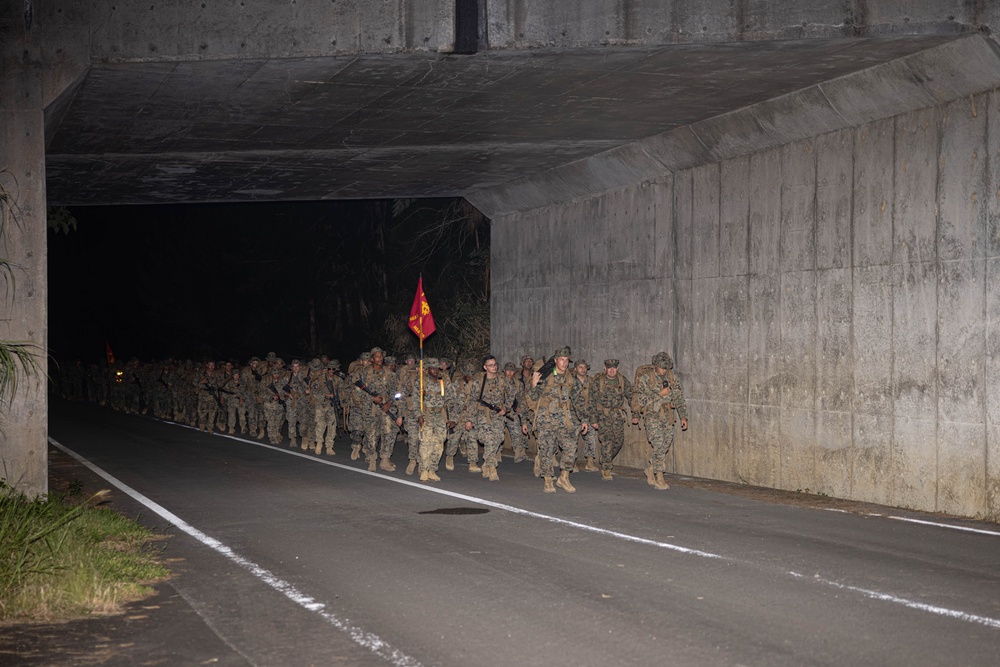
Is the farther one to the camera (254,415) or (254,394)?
(254,415)

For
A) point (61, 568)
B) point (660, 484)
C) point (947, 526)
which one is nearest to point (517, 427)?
point (660, 484)

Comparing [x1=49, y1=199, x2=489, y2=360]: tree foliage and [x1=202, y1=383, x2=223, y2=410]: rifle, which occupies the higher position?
[x1=49, y1=199, x2=489, y2=360]: tree foliage

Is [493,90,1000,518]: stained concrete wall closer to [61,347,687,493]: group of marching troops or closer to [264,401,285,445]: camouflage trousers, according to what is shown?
[61,347,687,493]: group of marching troops

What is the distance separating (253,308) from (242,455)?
31650mm

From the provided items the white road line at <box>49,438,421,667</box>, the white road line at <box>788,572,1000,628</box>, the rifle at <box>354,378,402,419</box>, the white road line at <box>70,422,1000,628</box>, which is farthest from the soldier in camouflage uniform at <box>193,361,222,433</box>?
the white road line at <box>788,572,1000,628</box>

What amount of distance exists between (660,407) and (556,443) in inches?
61.0

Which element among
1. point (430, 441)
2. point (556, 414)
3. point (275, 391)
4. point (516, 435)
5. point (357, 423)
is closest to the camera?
point (556, 414)

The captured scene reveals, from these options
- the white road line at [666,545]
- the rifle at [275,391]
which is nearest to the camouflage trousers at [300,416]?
the rifle at [275,391]

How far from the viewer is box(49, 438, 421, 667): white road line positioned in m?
6.50

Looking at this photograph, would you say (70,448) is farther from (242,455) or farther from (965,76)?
(965,76)

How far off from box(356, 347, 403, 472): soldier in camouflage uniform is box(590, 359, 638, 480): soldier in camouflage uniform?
3.24 metres

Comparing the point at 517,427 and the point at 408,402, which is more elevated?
the point at 408,402

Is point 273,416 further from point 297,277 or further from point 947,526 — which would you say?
point 297,277

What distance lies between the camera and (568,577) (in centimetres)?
863
